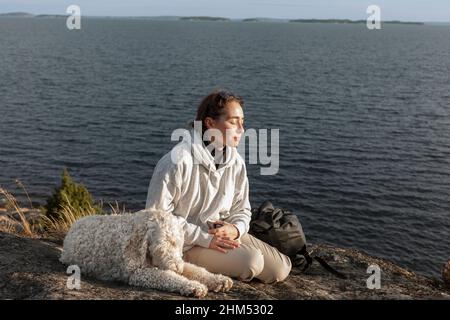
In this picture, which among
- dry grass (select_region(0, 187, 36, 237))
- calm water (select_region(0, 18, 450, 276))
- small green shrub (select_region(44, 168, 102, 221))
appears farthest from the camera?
calm water (select_region(0, 18, 450, 276))

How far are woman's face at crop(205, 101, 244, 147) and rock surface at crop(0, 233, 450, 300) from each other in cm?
164

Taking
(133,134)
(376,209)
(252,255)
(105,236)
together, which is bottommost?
(376,209)

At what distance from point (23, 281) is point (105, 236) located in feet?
2.95

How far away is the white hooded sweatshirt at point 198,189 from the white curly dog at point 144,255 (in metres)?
0.38

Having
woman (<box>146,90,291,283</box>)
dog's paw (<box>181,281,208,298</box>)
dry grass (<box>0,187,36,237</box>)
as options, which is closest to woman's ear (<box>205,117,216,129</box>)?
woman (<box>146,90,291,283</box>)

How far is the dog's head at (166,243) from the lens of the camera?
16.4ft

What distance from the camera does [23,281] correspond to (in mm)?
5035

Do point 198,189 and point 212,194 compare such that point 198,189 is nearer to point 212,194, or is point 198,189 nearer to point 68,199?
point 212,194

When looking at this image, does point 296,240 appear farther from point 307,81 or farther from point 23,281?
point 307,81

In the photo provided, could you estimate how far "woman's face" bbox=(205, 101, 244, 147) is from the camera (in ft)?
18.9

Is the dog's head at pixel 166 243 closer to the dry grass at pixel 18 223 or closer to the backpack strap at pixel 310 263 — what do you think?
the backpack strap at pixel 310 263

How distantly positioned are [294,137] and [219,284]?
26.6 m

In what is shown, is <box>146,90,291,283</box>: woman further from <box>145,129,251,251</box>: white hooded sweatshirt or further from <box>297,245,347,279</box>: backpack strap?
<box>297,245,347,279</box>: backpack strap
